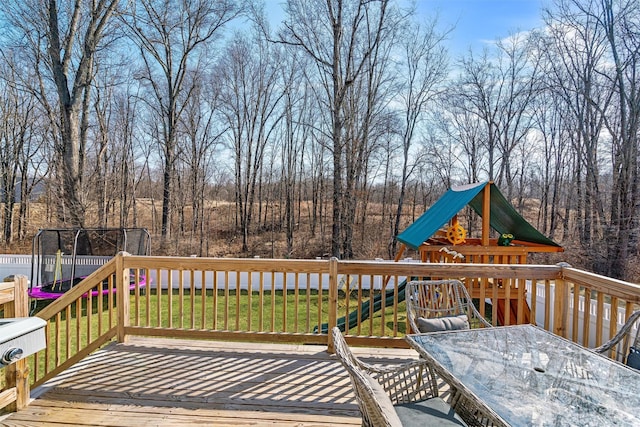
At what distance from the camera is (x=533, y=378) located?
65.4 inches

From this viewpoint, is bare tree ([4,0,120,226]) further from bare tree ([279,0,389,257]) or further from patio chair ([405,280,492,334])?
patio chair ([405,280,492,334])

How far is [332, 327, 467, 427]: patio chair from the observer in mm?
1275

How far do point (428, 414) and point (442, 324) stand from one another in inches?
31.9

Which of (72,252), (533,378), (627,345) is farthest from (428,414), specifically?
(72,252)

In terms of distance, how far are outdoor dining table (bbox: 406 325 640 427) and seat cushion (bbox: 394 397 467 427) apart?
201 millimetres

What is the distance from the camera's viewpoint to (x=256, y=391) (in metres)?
2.97

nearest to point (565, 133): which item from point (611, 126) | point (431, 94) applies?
point (611, 126)

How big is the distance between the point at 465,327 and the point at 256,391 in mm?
1782

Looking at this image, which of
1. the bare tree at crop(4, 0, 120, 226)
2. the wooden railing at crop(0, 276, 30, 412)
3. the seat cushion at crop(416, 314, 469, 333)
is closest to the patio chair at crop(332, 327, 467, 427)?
the seat cushion at crop(416, 314, 469, 333)

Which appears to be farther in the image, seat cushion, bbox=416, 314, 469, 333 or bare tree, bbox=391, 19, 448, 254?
bare tree, bbox=391, 19, 448, 254

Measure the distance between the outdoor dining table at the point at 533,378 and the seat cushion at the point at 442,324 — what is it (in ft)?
0.93

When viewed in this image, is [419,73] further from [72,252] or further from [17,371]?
[17,371]

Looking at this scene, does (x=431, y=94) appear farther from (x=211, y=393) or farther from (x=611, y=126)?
(x=211, y=393)

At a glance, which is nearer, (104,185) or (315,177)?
(104,185)
